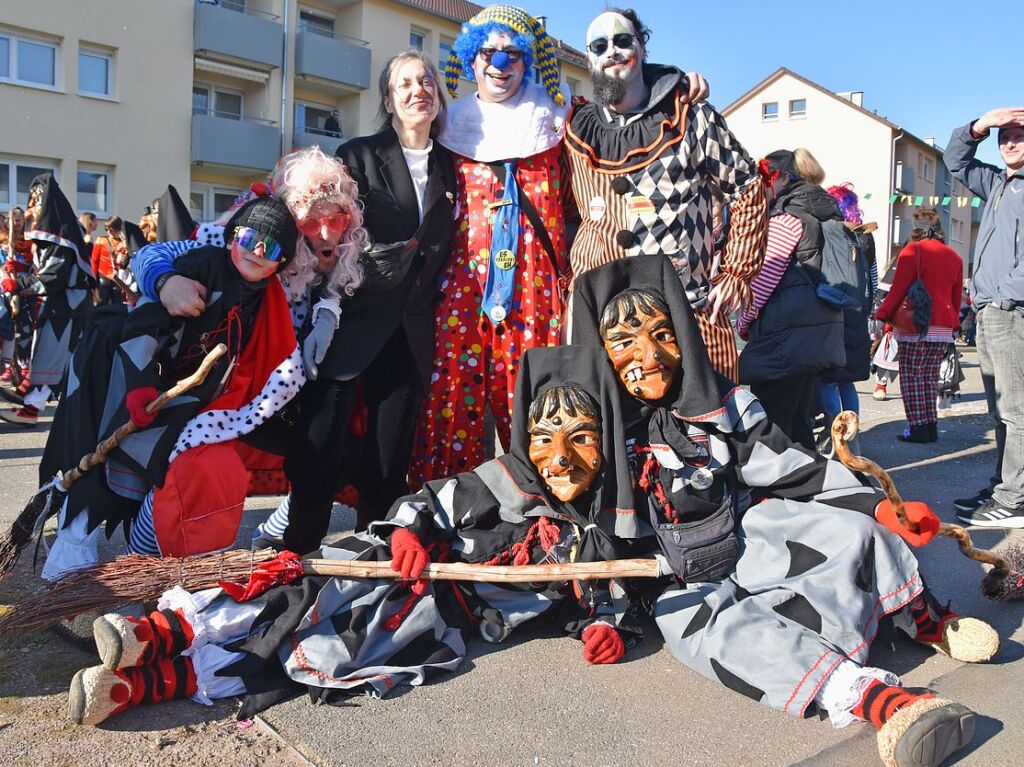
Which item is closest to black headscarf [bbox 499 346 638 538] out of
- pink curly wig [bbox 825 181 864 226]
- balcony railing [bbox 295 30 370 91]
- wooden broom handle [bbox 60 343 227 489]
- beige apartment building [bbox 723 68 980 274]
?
wooden broom handle [bbox 60 343 227 489]

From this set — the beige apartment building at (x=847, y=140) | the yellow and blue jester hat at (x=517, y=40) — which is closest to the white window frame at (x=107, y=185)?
the yellow and blue jester hat at (x=517, y=40)

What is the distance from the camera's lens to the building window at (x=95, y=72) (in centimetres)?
1923

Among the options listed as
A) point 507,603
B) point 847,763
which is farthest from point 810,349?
point 847,763

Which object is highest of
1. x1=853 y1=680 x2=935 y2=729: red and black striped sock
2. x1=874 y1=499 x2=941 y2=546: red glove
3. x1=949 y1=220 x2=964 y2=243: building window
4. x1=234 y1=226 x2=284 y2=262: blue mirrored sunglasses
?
x1=949 y1=220 x2=964 y2=243: building window

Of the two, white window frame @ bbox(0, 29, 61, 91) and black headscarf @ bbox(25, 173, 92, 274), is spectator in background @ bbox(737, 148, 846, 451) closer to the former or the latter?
black headscarf @ bbox(25, 173, 92, 274)

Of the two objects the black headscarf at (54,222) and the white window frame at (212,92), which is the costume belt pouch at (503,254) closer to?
the black headscarf at (54,222)

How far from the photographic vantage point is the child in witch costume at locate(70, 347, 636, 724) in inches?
99.2

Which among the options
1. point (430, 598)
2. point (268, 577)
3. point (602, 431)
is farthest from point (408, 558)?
point (602, 431)

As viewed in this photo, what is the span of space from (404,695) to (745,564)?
112cm

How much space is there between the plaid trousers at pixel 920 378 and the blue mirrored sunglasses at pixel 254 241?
204 inches

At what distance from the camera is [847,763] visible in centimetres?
225

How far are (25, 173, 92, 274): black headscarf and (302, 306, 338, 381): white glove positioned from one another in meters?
4.43

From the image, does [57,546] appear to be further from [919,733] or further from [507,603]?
[919,733]

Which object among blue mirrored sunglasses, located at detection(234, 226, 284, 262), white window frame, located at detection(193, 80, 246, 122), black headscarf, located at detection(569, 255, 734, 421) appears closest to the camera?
black headscarf, located at detection(569, 255, 734, 421)
